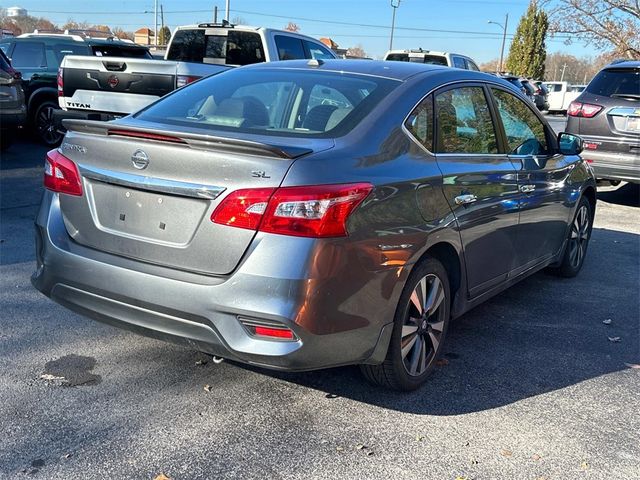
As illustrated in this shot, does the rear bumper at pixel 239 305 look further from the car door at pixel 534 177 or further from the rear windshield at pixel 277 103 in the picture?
the car door at pixel 534 177

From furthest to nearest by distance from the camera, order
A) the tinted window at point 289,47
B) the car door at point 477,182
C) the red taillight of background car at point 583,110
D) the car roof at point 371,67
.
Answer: the tinted window at point 289,47
the red taillight of background car at point 583,110
the car roof at point 371,67
the car door at point 477,182

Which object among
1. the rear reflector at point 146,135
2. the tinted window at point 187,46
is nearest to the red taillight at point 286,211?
the rear reflector at point 146,135

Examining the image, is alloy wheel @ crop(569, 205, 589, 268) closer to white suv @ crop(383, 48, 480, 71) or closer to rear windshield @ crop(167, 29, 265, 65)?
rear windshield @ crop(167, 29, 265, 65)

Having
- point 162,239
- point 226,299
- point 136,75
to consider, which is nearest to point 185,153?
point 162,239

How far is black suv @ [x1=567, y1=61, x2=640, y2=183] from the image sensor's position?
Answer: 333 inches

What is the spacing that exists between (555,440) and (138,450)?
1935 millimetres

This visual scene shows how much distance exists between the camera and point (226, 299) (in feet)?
9.00

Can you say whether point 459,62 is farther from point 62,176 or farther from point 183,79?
point 62,176

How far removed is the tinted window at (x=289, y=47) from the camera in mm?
9086

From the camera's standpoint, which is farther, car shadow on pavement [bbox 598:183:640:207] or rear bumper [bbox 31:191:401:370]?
car shadow on pavement [bbox 598:183:640:207]

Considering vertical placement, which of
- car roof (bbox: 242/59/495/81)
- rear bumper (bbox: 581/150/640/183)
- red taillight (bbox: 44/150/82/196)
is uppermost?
car roof (bbox: 242/59/495/81)

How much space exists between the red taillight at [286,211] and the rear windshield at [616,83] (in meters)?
7.24

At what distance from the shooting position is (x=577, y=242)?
5859 mm

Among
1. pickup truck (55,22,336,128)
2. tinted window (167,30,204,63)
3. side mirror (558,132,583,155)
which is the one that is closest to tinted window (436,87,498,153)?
side mirror (558,132,583,155)
